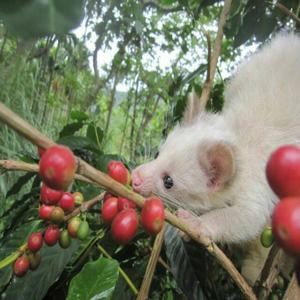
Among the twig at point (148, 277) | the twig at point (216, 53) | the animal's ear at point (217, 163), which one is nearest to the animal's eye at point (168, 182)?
the animal's ear at point (217, 163)

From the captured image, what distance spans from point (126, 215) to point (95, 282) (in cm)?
18

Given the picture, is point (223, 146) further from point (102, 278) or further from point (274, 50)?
point (102, 278)

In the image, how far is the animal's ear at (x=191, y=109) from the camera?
1965mm

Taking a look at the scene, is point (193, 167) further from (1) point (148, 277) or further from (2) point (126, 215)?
(2) point (126, 215)

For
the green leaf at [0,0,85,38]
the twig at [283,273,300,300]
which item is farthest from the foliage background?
the twig at [283,273,300,300]

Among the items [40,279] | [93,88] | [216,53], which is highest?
[93,88]

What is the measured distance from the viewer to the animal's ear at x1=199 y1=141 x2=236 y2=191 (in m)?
1.75

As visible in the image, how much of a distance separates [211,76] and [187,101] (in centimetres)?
64

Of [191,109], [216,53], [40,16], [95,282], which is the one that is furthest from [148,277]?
[191,109]

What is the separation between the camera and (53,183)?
477 millimetres

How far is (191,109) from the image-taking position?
201cm

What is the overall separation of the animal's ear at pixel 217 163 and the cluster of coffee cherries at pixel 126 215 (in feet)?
3.30

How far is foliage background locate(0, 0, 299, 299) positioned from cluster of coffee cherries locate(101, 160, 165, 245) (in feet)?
0.43

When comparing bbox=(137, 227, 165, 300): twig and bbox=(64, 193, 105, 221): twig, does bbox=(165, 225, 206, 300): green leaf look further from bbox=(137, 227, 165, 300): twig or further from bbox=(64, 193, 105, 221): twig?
bbox=(64, 193, 105, 221): twig
